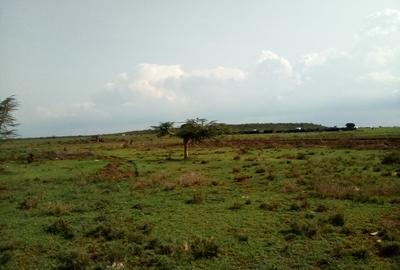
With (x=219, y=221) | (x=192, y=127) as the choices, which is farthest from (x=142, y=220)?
(x=192, y=127)

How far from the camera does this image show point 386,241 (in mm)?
11961

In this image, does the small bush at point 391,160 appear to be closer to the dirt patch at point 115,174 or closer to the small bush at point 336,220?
the dirt patch at point 115,174

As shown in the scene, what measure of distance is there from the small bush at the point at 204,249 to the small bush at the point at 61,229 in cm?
448

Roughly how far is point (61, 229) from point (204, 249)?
18.6 ft

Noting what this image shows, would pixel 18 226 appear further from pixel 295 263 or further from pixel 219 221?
pixel 295 263

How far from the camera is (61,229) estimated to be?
46.6 feet

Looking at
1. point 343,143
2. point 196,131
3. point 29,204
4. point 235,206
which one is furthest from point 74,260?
point 343,143

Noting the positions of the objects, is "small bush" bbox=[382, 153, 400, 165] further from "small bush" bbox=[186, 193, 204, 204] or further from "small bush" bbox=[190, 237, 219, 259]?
"small bush" bbox=[190, 237, 219, 259]

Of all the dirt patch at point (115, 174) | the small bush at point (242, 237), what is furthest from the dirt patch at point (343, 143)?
the small bush at point (242, 237)

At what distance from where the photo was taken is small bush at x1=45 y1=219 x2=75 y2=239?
13680mm

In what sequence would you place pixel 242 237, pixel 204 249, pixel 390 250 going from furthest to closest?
1. pixel 242 237
2. pixel 204 249
3. pixel 390 250

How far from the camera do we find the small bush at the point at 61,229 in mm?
13680

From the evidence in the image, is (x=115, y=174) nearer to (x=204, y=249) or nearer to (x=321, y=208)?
(x=321, y=208)

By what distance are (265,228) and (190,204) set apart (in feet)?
16.8
